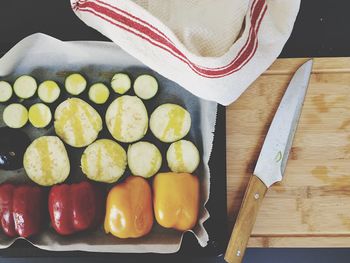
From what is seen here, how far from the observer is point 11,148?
119cm

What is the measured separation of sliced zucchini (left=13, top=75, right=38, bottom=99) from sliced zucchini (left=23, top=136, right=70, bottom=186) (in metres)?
0.11

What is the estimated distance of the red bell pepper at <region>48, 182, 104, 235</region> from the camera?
3.74 ft

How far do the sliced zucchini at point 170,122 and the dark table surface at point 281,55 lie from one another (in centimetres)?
24

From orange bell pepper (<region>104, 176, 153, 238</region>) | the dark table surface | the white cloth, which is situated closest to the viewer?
the white cloth

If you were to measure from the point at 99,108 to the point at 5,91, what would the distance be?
0.75ft

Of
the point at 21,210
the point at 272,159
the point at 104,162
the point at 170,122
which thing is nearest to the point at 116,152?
the point at 104,162

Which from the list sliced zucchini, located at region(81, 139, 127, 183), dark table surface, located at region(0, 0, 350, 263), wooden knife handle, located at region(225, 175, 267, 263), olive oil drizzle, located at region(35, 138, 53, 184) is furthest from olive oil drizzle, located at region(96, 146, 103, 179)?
wooden knife handle, located at region(225, 175, 267, 263)

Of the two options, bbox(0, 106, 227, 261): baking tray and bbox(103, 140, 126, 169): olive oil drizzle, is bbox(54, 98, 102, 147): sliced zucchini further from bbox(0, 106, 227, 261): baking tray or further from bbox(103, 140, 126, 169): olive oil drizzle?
bbox(0, 106, 227, 261): baking tray

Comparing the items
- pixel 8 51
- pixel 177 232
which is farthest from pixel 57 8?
pixel 177 232

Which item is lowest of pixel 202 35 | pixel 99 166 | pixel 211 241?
pixel 211 241

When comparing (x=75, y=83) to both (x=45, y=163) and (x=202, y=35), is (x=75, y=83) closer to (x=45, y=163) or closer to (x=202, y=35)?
(x=45, y=163)

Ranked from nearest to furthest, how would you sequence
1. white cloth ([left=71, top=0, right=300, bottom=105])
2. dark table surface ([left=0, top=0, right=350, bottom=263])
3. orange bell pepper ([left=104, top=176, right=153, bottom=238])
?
white cloth ([left=71, top=0, right=300, bottom=105]), orange bell pepper ([left=104, top=176, right=153, bottom=238]), dark table surface ([left=0, top=0, right=350, bottom=263])

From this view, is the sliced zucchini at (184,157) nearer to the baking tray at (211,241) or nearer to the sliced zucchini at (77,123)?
the baking tray at (211,241)

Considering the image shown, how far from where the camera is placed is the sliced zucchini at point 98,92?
123 centimetres
